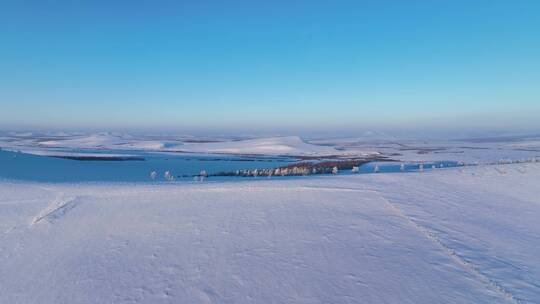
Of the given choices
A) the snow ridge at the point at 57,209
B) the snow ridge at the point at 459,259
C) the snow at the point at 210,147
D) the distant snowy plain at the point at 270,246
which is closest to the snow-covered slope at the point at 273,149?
the snow at the point at 210,147

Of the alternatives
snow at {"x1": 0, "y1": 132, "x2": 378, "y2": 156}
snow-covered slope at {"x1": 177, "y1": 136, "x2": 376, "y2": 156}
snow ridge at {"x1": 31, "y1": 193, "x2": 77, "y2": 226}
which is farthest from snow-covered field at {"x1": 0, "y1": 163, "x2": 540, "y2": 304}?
snow-covered slope at {"x1": 177, "y1": 136, "x2": 376, "y2": 156}

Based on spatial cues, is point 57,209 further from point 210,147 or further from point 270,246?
point 210,147

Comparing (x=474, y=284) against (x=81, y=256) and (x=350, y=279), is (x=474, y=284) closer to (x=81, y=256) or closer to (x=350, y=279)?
(x=350, y=279)

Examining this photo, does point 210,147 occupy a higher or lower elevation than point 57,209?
lower

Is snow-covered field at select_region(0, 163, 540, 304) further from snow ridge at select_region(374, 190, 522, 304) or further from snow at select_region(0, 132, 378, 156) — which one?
snow at select_region(0, 132, 378, 156)

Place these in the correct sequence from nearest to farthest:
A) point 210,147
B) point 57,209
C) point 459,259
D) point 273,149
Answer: point 459,259 → point 57,209 → point 273,149 → point 210,147

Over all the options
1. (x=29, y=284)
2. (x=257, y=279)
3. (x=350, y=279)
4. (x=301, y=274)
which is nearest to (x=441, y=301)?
(x=350, y=279)

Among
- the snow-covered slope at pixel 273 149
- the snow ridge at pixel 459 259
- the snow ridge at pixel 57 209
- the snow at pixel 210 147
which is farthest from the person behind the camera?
the snow-covered slope at pixel 273 149

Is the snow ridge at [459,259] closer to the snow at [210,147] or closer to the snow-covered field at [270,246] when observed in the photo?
the snow-covered field at [270,246]

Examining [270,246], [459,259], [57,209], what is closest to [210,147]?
[57,209]
